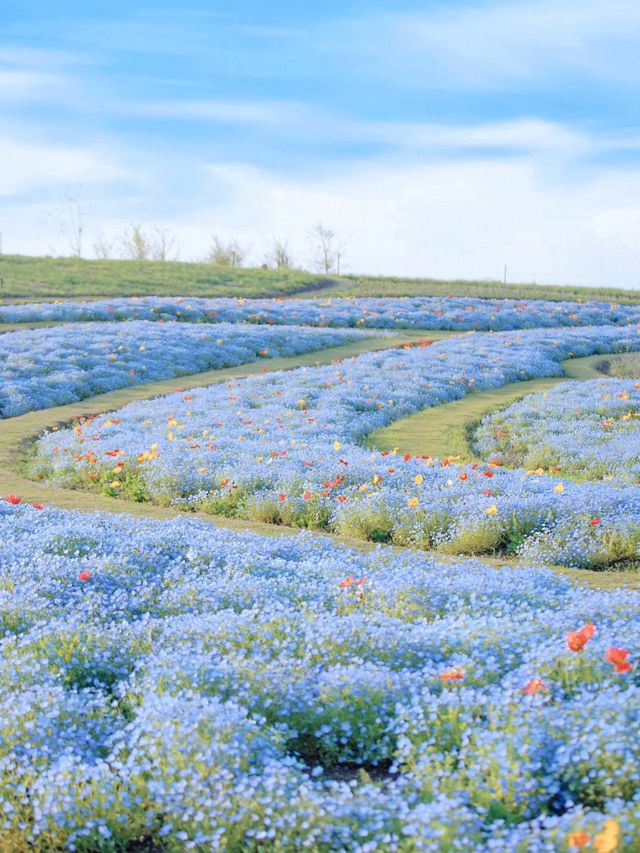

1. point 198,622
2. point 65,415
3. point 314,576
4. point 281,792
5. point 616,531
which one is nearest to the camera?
point 281,792

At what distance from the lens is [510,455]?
53.1ft

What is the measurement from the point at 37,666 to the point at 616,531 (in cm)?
690

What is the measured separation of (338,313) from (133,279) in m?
17.5

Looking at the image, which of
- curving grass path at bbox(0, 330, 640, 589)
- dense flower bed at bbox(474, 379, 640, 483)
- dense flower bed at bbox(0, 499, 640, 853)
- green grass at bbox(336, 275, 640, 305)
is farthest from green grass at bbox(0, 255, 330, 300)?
dense flower bed at bbox(0, 499, 640, 853)

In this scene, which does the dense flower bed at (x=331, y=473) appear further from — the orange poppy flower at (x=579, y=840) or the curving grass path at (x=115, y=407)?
the orange poppy flower at (x=579, y=840)

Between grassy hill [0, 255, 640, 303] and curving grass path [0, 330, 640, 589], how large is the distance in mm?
19053

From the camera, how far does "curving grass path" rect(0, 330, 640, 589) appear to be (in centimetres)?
1159

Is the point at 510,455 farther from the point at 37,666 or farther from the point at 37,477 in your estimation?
the point at 37,666

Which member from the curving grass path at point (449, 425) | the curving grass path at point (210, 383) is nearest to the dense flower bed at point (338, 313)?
the curving grass path at point (210, 383)

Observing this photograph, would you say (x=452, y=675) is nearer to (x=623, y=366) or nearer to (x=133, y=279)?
(x=623, y=366)

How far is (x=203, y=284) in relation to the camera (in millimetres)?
54562

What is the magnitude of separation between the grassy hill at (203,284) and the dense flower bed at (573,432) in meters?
30.0

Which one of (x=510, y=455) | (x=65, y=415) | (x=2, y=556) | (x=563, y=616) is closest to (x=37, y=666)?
(x=2, y=556)

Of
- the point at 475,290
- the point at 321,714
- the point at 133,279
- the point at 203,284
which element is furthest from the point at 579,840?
the point at 475,290
